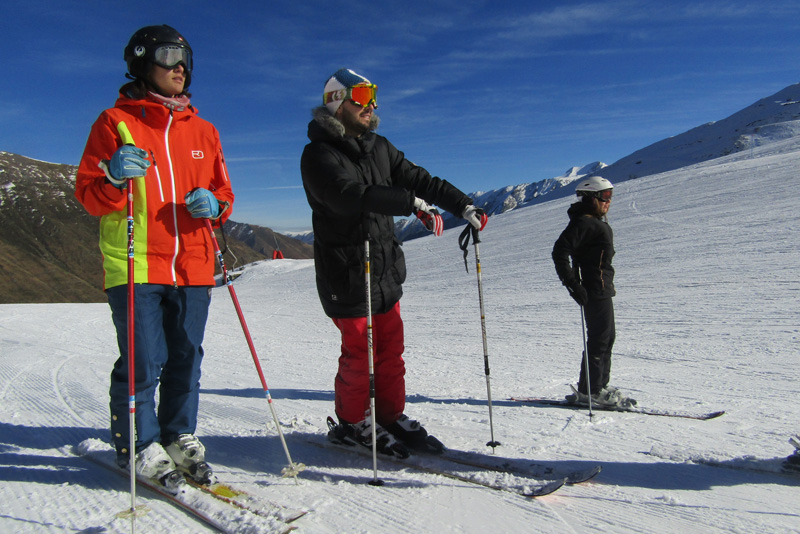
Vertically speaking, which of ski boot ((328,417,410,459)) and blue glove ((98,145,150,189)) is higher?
blue glove ((98,145,150,189))

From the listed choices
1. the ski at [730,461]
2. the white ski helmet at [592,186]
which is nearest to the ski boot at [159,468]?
the ski at [730,461]

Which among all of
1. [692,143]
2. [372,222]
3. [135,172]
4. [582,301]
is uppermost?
[692,143]

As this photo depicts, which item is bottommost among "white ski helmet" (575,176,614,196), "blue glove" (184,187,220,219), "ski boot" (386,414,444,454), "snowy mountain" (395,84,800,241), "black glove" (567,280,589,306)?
"ski boot" (386,414,444,454)

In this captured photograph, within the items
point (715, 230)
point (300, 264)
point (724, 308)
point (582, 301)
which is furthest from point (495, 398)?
point (300, 264)

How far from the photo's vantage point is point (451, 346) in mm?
8180

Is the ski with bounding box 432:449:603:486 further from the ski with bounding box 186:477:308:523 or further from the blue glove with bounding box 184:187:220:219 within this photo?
the blue glove with bounding box 184:187:220:219

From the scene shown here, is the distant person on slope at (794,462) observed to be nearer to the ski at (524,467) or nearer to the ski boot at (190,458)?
the ski at (524,467)

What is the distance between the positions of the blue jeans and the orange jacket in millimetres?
95

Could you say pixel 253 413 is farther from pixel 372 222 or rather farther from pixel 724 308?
pixel 724 308

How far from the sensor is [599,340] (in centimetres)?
460

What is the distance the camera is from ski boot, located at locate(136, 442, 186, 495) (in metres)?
2.60

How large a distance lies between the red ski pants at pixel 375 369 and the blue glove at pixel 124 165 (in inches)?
52.5

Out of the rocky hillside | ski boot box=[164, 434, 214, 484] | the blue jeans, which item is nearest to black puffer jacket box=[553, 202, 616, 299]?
the blue jeans

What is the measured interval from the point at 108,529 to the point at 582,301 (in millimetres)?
3537
